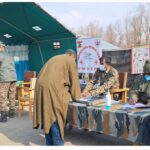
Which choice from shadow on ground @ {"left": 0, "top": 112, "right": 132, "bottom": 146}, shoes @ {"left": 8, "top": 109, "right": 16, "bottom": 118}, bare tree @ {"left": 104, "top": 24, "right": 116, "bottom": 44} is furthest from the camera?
bare tree @ {"left": 104, "top": 24, "right": 116, "bottom": 44}

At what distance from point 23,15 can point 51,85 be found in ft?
20.6

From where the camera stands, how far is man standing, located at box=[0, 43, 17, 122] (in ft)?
25.9

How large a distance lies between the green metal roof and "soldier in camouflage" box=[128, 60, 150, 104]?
5123 millimetres

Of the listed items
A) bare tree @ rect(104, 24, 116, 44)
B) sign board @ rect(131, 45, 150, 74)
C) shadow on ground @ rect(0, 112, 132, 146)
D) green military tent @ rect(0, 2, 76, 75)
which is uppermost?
bare tree @ rect(104, 24, 116, 44)

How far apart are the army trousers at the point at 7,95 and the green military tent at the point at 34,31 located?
2662 millimetres

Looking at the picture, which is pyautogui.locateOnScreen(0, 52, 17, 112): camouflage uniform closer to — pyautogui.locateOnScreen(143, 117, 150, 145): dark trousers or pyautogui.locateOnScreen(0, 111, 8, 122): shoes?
pyautogui.locateOnScreen(0, 111, 8, 122): shoes

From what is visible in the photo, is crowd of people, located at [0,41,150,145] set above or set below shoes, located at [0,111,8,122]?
above

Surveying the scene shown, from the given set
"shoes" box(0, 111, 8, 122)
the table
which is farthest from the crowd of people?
"shoes" box(0, 111, 8, 122)

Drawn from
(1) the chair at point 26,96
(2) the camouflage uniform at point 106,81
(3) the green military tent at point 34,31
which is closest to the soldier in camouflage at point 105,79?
(2) the camouflage uniform at point 106,81

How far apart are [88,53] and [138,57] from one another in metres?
1.91

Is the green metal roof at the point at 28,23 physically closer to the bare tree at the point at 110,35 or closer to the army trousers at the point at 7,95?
the army trousers at the point at 7,95

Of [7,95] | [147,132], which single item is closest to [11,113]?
[7,95]

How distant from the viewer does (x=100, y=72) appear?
A: 262 inches

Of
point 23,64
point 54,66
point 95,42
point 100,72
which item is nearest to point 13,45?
point 23,64
